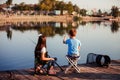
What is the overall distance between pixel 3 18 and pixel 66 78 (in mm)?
104499

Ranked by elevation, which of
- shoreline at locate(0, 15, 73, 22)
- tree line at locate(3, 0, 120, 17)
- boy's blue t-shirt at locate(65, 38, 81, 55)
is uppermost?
boy's blue t-shirt at locate(65, 38, 81, 55)

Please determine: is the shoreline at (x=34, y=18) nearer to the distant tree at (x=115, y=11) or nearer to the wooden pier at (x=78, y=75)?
the distant tree at (x=115, y=11)

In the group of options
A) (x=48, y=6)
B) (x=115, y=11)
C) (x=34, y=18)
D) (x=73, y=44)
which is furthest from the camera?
(x=115, y=11)

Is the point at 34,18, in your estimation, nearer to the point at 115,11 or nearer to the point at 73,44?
the point at 115,11

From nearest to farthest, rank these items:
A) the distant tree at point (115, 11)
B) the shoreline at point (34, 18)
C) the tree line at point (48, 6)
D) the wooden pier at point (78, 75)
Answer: the wooden pier at point (78, 75) → the shoreline at point (34, 18) → the tree line at point (48, 6) → the distant tree at point (115, 11)

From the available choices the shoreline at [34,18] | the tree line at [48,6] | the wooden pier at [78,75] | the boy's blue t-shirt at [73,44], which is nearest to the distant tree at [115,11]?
the tree line at [48,6]

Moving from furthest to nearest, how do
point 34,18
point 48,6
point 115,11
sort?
point 115,11 → point 48,6 → point 34,18

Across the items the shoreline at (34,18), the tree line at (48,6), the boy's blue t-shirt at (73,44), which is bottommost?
the shoreline at (34,18)

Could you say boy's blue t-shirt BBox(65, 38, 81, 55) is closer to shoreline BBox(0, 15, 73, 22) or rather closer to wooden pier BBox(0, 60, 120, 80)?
wooden pier BBox(0, 60, 120, 80)

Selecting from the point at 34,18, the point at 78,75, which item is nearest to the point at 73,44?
the point at 78,75

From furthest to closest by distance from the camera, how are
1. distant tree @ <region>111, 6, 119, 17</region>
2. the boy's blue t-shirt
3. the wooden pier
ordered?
distant tree @ <region>111, 6, 119, 17</region>, the boy's blue t-shirt, the wooden pier

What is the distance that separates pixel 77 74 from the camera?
10.7 meters

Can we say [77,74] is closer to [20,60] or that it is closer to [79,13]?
[20,60]

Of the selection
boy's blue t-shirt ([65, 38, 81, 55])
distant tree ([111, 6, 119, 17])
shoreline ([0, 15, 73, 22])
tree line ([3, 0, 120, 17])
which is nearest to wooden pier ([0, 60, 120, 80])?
boy's blue t-shirt ([65, 38, 81, 55])
